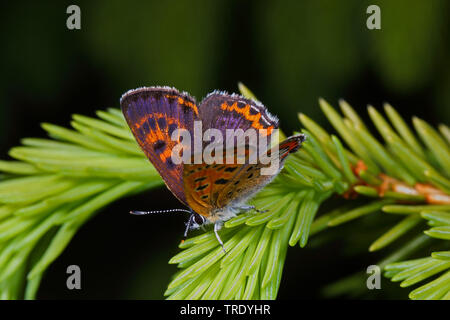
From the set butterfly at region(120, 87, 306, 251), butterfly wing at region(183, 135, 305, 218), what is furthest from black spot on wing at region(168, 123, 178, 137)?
butterfly wing at region(183, 135, 305, 218)

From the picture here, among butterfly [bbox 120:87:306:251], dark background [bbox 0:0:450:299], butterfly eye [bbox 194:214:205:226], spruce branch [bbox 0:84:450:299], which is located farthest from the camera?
dark background [bbox 0:0:450:299]

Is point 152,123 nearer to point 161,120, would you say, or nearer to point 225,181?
point 161,120

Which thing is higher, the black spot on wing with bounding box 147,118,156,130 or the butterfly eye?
the black spot on wing with bounding box 147,118,156,130

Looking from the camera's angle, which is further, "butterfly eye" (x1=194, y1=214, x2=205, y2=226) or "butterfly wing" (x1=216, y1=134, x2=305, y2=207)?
"butterfly eye" (x1=194, y1=214, x2=205, y2=226)

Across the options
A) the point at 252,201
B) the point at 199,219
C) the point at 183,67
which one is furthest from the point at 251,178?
the point at 183,67

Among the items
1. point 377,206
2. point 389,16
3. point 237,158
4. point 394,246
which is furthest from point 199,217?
point 389,16

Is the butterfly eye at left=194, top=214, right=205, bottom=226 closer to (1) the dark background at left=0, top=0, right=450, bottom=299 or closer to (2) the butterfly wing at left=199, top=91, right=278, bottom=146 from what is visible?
(2) the butterfly wing at left=199, top=91, right=278, bottom=146

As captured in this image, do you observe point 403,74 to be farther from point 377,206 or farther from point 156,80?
point 156,80

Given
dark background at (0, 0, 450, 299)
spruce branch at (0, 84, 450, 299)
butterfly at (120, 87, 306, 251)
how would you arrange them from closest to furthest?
spruce branch at (0, 84, 450, 299)
butterfly at (120, 87, 306, 251)
dark background at (0, 0, 450, 299)

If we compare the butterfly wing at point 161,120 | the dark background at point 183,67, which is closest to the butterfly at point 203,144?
the butterfly wing at point 161,120
